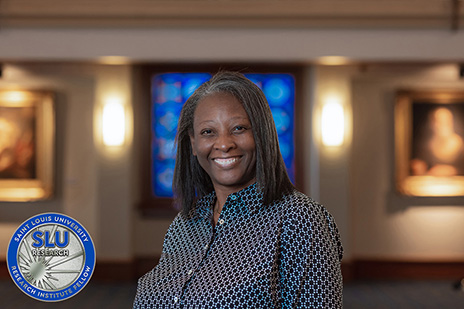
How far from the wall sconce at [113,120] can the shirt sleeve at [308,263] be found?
21.7 feet

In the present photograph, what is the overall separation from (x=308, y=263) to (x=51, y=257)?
63 cm

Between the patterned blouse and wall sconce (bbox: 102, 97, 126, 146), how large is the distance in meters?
6.31

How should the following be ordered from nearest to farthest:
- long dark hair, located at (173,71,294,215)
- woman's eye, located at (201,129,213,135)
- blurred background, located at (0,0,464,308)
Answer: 1. long dark hair, located at (173,71,294,215)
2. woman's eye, located at (201,129,213,135)
3. blurred background, located at (0,0,464,308)

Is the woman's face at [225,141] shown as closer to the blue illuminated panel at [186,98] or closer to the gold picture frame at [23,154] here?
the blue illuminated panel at [186,98]

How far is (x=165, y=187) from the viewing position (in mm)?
8250

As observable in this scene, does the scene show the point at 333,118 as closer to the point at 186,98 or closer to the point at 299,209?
the point at 186,98

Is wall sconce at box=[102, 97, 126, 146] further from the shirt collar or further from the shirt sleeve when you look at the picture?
the shirt sleeve

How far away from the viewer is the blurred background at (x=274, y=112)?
736 centimetres

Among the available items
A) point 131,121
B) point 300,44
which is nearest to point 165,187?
point 131,121

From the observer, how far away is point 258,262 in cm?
146

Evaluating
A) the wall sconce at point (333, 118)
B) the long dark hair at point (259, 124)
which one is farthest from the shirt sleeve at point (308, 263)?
the wall sconce at point (333, 118)

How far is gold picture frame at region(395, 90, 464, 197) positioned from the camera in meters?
8.24

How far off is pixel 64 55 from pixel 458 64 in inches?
193

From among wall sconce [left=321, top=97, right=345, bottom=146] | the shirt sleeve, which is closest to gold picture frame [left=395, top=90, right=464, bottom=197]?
wall sconce [left=321, top=97, right=345, bottom=146]
